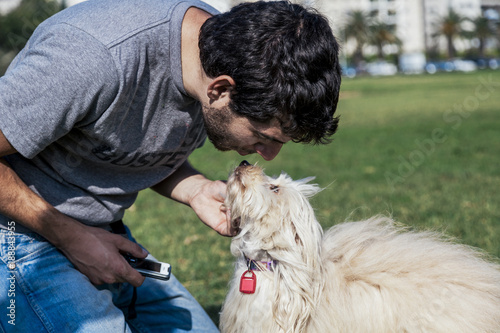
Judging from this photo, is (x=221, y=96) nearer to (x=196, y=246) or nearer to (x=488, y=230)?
(x=196, y=246)

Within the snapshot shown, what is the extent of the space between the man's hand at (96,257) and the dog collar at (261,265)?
522 millimetres

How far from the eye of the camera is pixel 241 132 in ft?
8.54

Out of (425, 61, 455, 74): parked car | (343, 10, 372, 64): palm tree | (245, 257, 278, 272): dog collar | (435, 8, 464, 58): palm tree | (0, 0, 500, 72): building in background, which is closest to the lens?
(245, 257, 278, 272): dog collar

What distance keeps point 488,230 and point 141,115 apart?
12.4 ft

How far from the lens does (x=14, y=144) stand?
2.28 metres

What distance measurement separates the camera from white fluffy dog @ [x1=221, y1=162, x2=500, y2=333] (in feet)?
7.99

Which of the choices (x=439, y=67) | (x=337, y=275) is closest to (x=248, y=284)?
(x=337, y=275)

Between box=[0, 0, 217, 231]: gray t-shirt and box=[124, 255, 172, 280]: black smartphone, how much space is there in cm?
24

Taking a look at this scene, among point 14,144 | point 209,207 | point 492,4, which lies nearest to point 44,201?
point 14,144

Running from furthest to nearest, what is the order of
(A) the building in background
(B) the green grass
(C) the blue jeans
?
(A) the building in background < (B) the green grass < (C) the blue jeans

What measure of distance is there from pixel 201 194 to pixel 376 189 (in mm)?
4870

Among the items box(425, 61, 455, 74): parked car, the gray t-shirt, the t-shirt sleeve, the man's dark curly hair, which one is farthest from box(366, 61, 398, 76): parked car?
the t-shirt sleeve

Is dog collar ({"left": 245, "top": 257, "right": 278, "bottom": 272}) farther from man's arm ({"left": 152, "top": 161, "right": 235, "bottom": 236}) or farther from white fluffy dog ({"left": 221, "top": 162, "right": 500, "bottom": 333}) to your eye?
man's arm ({"left": 152, "top": 161, "right": 235, "bottom": 236})

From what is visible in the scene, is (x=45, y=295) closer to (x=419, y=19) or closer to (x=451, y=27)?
(x=451, y=27)
